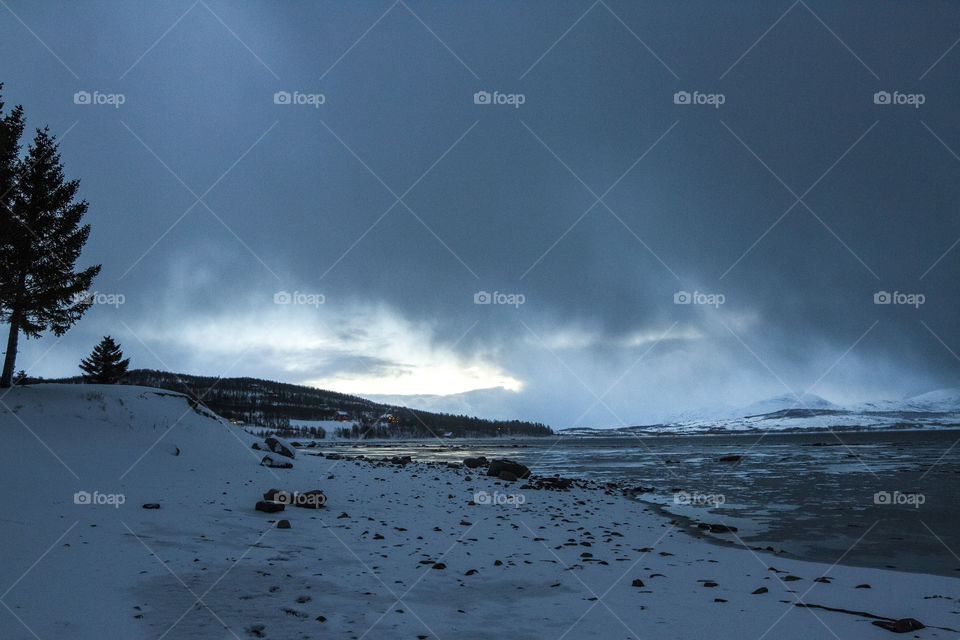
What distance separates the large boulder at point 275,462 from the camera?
825 inches

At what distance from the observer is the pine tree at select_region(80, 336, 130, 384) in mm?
58812

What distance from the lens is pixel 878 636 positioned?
688 centimetres

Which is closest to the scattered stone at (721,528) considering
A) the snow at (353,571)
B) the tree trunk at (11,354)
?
the snow at (353,571)

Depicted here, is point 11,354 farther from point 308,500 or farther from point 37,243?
point 308,500

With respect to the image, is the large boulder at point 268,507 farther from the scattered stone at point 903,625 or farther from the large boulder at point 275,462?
the scattered stone at point 903,625

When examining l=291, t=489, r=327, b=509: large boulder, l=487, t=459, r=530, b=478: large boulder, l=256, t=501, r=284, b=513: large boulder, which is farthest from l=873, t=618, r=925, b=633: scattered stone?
l=487, t=459, r=530, b=478: large boulder

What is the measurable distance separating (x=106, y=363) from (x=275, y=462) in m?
53.4

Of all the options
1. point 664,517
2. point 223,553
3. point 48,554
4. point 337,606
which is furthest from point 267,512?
point 664,517

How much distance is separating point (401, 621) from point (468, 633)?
0.98 metres

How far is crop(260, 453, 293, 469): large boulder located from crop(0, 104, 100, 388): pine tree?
11.9 metres

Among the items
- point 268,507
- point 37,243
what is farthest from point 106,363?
point 268,507

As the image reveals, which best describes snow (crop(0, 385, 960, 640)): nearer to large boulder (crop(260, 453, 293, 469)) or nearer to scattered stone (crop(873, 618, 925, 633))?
scattered stone (crop(873, 618, 925, 633))

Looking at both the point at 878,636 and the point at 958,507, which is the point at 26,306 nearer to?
the point at 878,636

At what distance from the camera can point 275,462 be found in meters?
21.2
